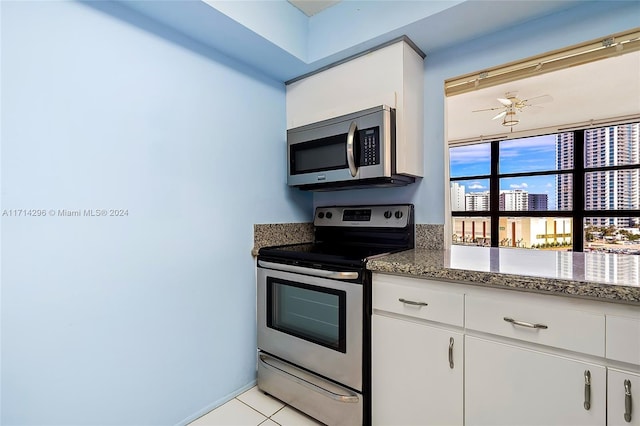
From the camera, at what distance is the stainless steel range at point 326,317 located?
1.47 meters

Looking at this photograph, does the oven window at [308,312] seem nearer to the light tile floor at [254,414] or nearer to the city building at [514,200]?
the light tile floor at [254,414]

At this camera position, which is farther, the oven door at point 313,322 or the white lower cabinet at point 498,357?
the oven door at point 313,322

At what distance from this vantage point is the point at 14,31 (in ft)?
3.74

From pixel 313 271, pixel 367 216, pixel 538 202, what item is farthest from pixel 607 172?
pixel 313 271

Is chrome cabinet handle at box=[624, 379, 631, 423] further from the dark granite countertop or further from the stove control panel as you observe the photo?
the stove control panel

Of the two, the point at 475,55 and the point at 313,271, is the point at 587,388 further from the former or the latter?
the point at 475,55

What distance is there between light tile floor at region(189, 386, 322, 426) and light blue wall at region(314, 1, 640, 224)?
1328 mm

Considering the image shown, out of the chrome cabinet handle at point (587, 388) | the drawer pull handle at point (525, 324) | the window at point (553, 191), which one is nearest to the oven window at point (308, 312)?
the drawer pull handle at point (525, 324)

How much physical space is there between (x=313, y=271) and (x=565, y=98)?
371 cm

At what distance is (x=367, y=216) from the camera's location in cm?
207

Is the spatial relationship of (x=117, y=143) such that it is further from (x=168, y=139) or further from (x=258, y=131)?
(x=258, y=131)

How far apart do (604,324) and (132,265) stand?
1.82 meters

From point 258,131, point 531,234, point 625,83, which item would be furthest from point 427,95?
point 531,234

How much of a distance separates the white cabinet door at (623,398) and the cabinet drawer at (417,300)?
1.47ft
